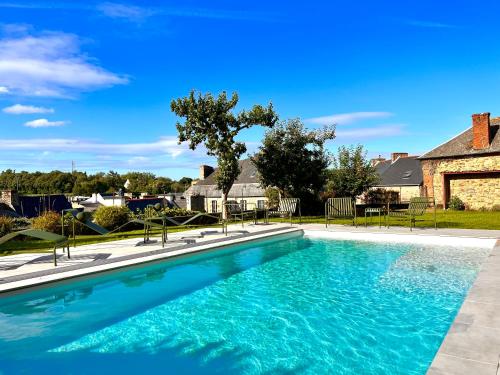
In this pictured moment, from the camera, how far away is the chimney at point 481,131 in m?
23.8

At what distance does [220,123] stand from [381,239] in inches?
503

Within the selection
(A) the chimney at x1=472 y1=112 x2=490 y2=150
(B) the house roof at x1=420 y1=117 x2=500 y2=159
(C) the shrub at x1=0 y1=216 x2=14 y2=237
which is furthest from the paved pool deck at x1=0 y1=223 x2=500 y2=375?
(A) the chimney at x1=472 y1=112 x2=490 y2=150

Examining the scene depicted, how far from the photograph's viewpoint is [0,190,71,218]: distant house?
25141mm

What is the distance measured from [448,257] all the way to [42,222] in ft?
48.4

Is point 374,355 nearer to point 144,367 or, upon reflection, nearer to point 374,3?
point 144,367

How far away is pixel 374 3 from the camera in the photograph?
16.6 meters

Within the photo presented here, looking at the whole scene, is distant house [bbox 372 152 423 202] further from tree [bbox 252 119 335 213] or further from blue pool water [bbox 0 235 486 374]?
blue pool water [bbox 0 235 486 374]

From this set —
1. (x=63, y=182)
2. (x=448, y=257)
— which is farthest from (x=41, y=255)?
(x=63, y=182)

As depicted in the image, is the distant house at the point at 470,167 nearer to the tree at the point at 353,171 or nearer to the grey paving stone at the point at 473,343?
the tree at the point at 353,171

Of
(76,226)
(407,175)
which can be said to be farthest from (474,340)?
(407,175)

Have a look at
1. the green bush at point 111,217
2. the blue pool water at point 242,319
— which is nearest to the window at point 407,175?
the blue pool water at point 242,319

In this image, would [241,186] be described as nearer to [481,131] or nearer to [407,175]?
[407,175]

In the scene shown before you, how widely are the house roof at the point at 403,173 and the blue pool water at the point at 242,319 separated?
2357 cm

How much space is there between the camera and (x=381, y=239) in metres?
13.7
